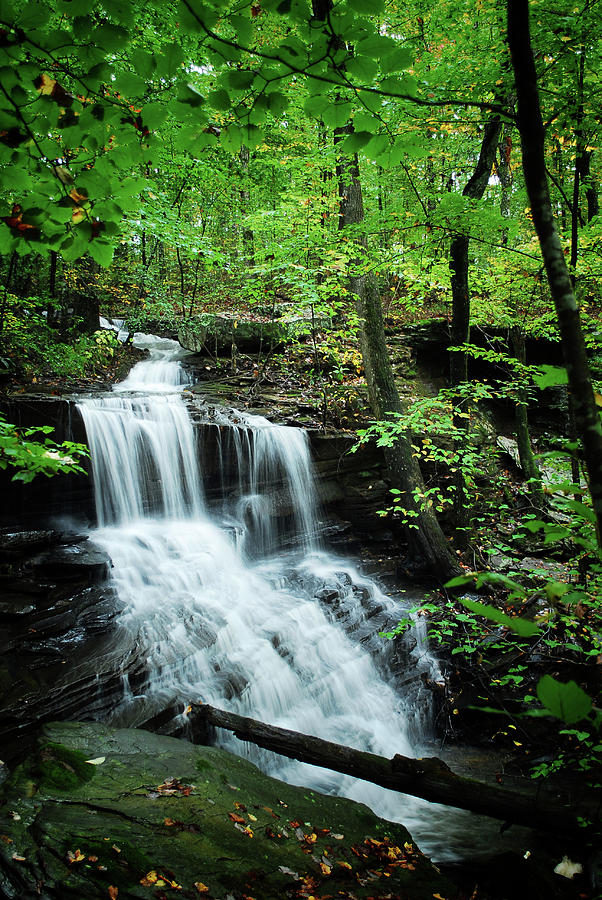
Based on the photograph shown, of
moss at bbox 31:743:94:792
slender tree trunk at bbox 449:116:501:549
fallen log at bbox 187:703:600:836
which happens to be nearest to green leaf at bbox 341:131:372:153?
fallen log at bbox 187:703:600:836

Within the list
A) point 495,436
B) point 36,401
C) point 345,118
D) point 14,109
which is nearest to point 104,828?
point 14,109

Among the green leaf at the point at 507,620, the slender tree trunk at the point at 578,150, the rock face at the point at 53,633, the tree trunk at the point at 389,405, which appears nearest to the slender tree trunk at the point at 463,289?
the tree trunk at the point at 389,405

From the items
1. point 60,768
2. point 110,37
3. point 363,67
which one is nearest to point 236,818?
point 60,768

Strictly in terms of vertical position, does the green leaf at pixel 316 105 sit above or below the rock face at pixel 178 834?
above

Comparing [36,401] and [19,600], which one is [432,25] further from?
[19,600]

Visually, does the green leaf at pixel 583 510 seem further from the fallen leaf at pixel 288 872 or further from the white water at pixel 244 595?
the white water at pixel 244 595

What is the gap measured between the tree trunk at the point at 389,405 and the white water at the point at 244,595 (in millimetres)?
1287

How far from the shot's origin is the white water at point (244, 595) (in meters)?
5.12

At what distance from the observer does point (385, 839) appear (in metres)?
3.29

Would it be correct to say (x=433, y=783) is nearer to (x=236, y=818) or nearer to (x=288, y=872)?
(x=288, y=872)

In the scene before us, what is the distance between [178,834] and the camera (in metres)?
2.58

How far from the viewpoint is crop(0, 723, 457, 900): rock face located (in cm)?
215

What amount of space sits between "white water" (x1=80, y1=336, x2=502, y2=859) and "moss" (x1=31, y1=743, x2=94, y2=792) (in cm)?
136

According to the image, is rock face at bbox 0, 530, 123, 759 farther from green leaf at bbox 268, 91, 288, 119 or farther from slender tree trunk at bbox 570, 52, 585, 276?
slender tree trunk at bbox 570, 52, 585, 276
